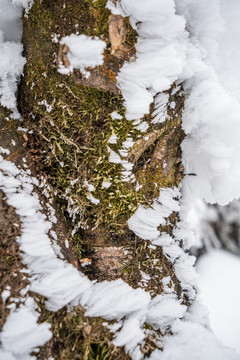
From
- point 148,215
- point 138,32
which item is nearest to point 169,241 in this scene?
point 148,215

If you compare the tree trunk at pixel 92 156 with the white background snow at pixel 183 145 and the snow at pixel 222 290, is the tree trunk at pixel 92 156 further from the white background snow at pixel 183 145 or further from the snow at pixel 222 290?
the snow at pixel 222 290

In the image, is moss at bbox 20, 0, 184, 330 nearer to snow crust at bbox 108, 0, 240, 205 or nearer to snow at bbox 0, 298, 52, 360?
snow crust at bbox 108, 0, 240, 205

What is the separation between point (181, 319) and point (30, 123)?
1.34 m

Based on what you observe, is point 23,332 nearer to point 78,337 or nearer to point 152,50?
point 78,337

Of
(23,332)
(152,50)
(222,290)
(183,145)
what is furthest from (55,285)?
(222,290)

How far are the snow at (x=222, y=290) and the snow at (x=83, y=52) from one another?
167cm

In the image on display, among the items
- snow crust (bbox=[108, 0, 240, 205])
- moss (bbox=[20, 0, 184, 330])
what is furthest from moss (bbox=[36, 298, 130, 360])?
snow crust (bbox=[108, 0, 240, 205])

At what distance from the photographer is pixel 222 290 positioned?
2244mm

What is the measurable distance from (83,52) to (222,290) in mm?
2302

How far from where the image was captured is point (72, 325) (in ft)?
3.28

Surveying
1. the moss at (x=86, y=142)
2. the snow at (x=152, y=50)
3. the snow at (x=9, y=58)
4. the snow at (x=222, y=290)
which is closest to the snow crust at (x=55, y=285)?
the moss at (x=86, y=142)

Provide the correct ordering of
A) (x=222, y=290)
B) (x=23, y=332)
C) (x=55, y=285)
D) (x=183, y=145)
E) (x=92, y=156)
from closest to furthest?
(x=23, y=332) < (x=55, y=285) < (x=92, y=156) < (x=183, y=145) < (x=222, y=290)

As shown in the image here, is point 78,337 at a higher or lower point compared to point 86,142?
lower

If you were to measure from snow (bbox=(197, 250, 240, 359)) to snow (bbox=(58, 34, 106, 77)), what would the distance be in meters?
1.67
